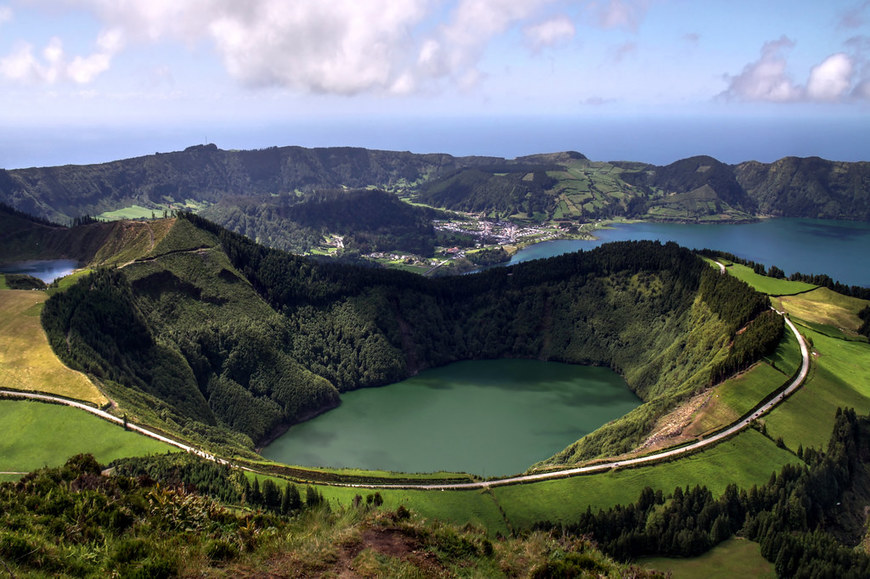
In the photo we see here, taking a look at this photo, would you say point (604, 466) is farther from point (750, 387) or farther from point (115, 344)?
point (115, 344)

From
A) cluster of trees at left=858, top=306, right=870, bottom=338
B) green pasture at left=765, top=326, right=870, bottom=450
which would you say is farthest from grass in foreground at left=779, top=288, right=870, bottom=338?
green pasture at left=765, top=326, right=870, bottom=450

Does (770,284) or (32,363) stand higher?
(770,284)

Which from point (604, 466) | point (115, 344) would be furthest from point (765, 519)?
point (115, 344)

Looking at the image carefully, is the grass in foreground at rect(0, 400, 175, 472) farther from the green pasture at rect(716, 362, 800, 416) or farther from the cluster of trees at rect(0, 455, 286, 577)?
the green pasture at rect(716, 362, 800, 416)

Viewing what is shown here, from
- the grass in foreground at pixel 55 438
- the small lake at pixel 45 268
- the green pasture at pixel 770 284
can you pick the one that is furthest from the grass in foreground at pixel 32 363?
the green pasture at pixel 770 284

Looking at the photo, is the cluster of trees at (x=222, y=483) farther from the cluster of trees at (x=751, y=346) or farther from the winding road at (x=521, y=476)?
the cluster of trees at (x=751, y=346)

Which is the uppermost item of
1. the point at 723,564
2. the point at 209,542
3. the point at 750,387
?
the point at 209,542

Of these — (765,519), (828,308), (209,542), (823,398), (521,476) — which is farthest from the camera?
(828,308)
